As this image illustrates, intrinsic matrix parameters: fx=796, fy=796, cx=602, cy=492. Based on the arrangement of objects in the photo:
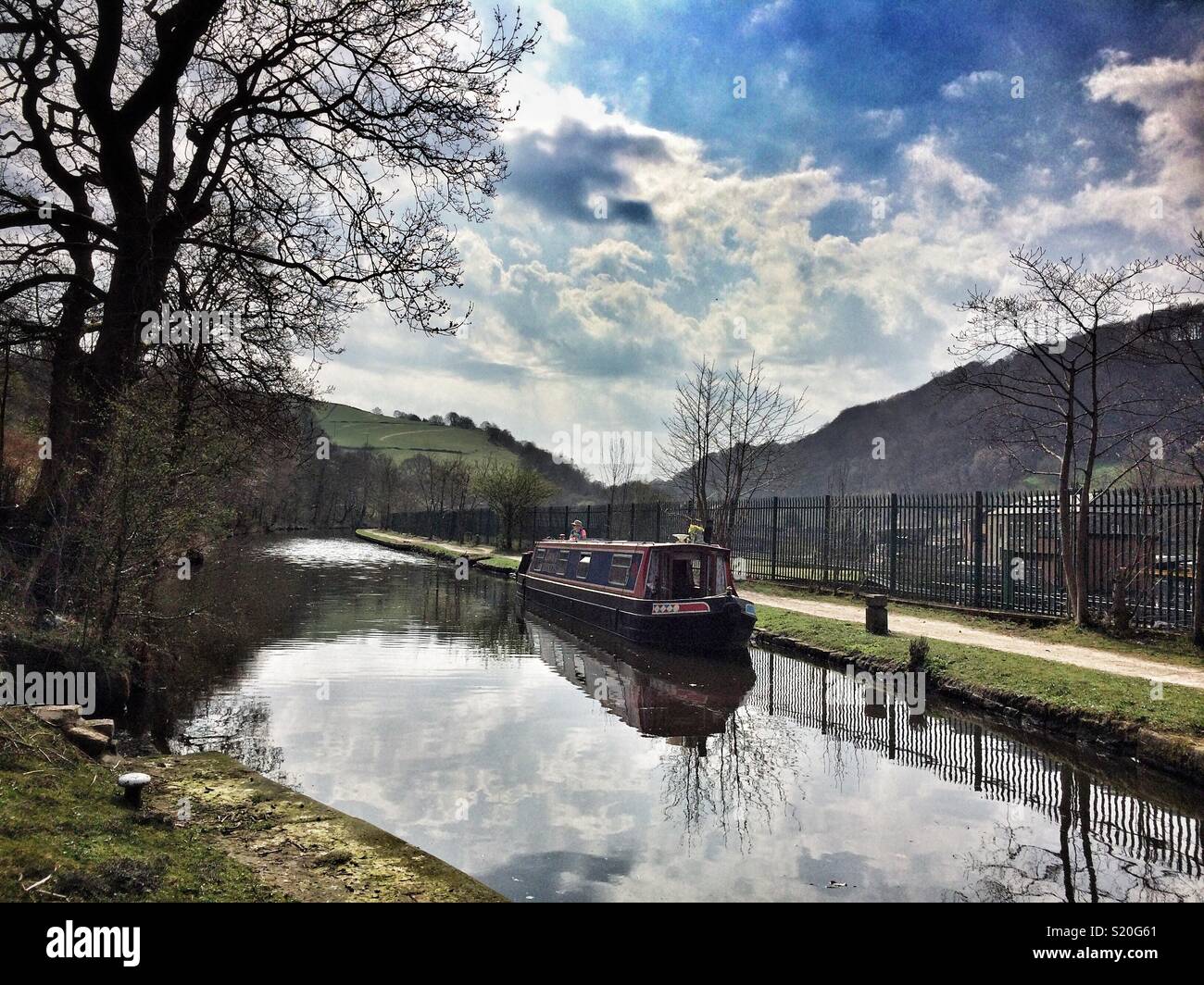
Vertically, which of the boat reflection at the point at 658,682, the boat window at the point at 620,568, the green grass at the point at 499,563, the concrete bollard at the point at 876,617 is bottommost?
the boat reflection at the point at 658,682

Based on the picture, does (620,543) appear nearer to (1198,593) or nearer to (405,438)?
(1198,593)

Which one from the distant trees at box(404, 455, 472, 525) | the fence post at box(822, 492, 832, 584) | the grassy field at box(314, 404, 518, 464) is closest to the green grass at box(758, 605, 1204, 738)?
the fence post at box(822, 492, 832, 584)

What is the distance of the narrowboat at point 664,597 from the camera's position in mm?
13305

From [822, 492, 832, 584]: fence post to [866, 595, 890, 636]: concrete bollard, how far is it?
25.3 ft

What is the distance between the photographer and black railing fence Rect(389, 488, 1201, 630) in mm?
12234

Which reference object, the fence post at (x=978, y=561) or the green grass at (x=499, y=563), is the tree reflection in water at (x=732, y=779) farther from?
the green grass at (x=499, y=563)

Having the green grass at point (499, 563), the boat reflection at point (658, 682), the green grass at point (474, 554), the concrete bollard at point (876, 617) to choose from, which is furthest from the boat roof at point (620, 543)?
the green grass at point (474, 554)

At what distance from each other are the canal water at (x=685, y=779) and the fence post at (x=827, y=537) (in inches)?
318

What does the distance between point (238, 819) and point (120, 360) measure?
706cm

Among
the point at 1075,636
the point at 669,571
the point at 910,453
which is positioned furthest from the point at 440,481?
the point at 910,453

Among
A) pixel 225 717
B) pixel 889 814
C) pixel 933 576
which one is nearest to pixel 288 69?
pixel 225 717

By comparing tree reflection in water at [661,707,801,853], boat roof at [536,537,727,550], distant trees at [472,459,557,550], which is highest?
distant trees at [472,459,557,550]

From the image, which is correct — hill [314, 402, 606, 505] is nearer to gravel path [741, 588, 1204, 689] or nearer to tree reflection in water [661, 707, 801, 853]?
gravel path [741, 588, 1204, 689]
